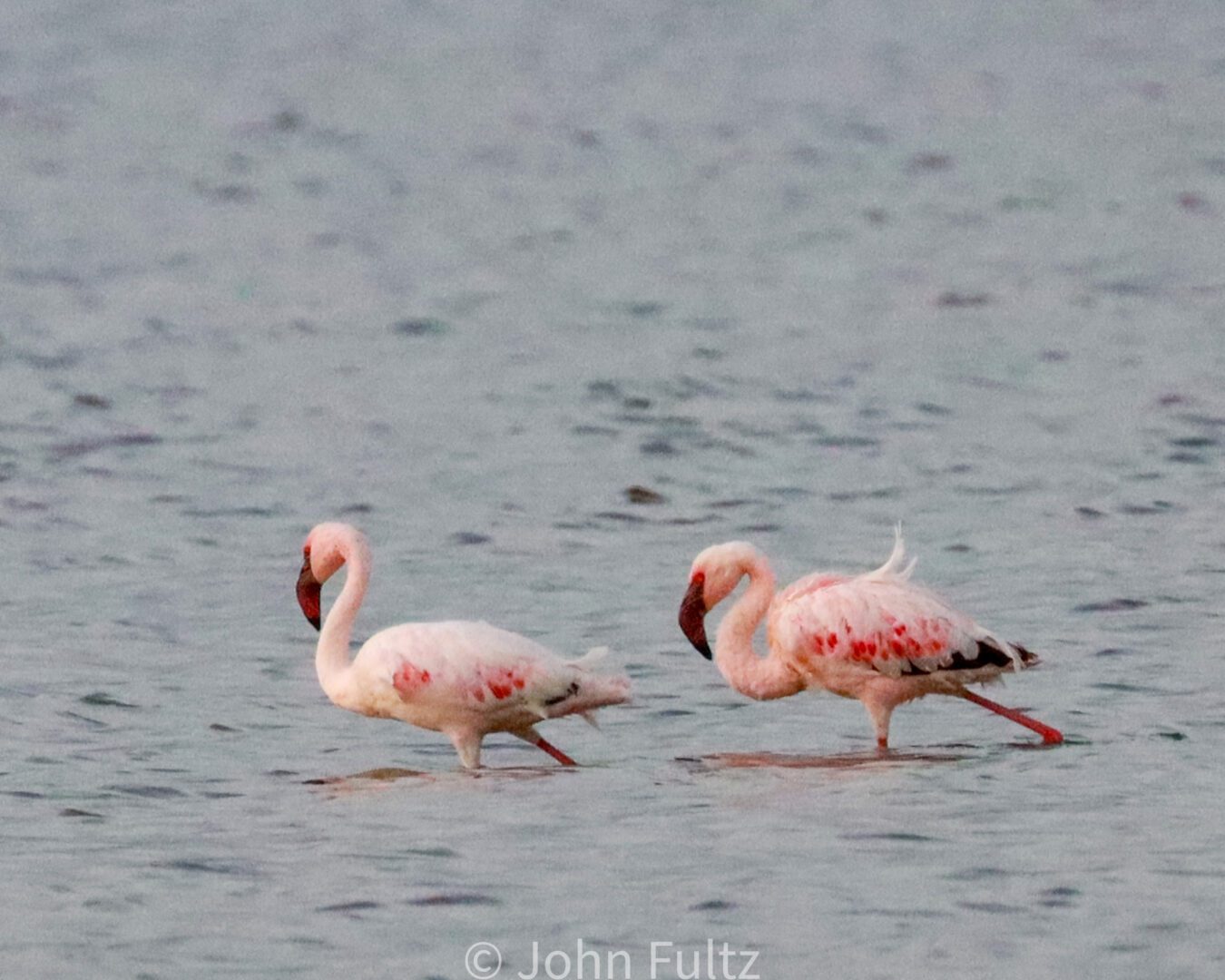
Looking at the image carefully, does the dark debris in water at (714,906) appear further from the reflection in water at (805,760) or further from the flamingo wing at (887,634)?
the flamingo wing at (887,634)

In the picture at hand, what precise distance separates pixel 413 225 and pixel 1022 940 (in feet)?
57.1

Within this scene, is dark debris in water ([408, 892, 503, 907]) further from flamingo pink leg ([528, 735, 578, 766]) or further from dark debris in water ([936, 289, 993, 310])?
dark debris in water ([936, 289, 993, 310])

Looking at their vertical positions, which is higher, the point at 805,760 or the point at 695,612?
the point at 695,612

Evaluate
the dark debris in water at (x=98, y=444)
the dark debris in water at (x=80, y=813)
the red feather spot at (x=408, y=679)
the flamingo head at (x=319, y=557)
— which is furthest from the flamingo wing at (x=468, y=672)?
the dark debris in water at (x=98, y=444)

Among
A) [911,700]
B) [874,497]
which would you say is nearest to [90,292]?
[874,497]

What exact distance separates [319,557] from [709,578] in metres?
1.59

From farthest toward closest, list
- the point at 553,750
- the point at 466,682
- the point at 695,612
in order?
the point at 695,612 → the point at 553,750 → the point at 466,682

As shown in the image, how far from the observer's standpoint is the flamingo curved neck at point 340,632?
11.9 metres

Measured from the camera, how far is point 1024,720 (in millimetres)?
11805

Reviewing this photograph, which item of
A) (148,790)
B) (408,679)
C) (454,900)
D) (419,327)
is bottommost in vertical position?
(148,790)

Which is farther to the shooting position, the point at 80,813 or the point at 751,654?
the point at 751,654

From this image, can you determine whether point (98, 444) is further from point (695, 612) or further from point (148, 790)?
point (148, 790)

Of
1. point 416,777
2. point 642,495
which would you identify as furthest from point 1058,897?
point 642,495

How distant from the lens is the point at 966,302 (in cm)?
2270
